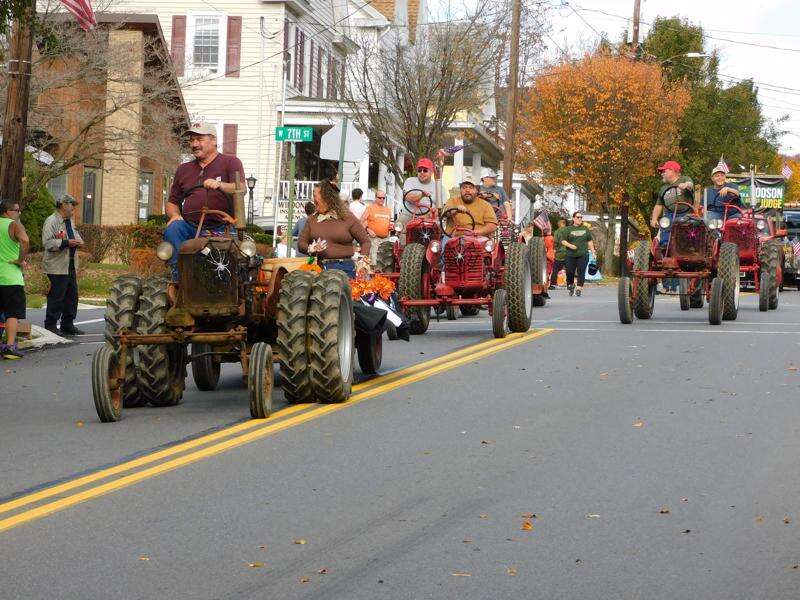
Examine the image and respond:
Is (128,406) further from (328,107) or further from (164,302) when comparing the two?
(328,107)

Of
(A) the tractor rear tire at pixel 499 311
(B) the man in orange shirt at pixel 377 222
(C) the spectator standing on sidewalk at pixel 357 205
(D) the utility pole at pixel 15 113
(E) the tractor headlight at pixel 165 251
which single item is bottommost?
(A) the tractor rear tire at pixel 499 311

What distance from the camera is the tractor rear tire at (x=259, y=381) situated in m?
11.2

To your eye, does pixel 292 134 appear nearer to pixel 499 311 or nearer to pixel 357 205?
pixel 357 205

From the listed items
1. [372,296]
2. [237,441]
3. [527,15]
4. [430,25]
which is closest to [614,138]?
[527,15]

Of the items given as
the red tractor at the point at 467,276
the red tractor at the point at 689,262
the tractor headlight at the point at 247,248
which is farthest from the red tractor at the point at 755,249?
the tractor headlight at the point at 247,248

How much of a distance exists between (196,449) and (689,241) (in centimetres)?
1288

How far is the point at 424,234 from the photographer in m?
20.3

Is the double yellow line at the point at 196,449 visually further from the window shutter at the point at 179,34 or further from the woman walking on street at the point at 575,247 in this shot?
the window shutter at the point at 179,34

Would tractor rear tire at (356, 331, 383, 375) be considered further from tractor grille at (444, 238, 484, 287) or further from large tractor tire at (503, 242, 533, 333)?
large tractor tire at (503, 242, 533, 333)

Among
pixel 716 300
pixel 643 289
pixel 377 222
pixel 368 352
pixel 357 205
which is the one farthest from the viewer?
pixel 357 205

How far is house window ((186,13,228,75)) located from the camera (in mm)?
49000

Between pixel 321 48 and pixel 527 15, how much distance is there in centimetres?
787

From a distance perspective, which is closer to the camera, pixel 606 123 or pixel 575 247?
pixel 575 247

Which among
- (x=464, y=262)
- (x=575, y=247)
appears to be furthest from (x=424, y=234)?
(x=575, y=247)
